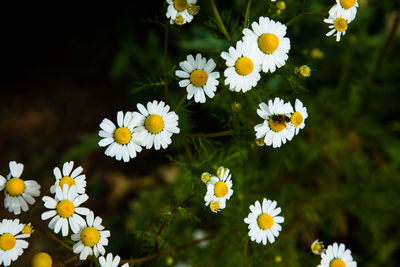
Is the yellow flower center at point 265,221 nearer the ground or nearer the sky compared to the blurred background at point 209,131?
nearer the ground

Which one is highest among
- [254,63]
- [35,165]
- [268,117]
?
[35,165]

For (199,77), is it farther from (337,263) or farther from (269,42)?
(337,263)

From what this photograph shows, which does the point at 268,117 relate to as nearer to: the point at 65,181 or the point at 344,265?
the point at 344,265

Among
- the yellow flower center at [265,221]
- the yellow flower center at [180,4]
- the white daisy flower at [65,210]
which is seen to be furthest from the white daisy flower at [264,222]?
the yellow flower center at [180,4]

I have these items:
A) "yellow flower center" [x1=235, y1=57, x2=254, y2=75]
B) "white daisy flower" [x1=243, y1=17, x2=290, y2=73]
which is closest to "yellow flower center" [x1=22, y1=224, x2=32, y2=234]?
"yellow flower center" [x1=235, y1=57, x2=254, y2=75]

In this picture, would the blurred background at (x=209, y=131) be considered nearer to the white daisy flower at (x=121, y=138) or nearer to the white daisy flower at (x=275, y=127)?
the white daisy flower at (x=275, y=127)

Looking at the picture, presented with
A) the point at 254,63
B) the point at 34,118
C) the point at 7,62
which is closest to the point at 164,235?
the point at 254,63
